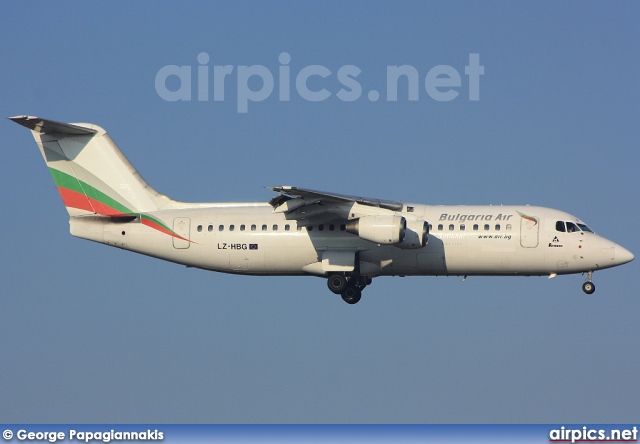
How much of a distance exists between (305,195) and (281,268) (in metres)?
3.33

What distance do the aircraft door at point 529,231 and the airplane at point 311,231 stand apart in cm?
3

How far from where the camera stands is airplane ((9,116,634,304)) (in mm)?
41656

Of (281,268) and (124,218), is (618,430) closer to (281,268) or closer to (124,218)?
(281,268)

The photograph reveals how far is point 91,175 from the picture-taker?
1777 inches

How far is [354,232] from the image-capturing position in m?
41.6

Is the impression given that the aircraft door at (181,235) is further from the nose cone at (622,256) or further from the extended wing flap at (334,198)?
the nose cone at (622,256)

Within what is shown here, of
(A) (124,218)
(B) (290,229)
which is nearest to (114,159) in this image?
(A) (124,218)

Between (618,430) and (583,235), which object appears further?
(583,235)

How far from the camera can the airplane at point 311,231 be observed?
41.7 meters

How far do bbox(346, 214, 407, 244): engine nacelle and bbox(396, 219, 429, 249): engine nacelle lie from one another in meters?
0.27

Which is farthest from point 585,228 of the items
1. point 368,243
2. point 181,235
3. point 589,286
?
point 181,235

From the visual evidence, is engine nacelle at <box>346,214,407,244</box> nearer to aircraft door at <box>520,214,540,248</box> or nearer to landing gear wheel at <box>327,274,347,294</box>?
landing gear wheel at <box>327,274,347,294</box>

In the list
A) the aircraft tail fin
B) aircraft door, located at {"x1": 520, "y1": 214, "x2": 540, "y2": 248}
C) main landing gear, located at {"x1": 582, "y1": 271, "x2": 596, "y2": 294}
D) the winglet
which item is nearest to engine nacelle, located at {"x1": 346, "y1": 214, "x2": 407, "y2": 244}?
aircraft door, located at {"x1": 520, "y1": 214, "x2": 540, "y2": 248}

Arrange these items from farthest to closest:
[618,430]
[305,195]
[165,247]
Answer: [165,247] → [305,195] → [618,430]
